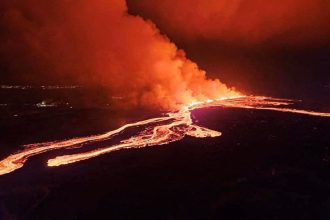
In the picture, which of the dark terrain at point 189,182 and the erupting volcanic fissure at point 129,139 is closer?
the dark terrain at point 189,182

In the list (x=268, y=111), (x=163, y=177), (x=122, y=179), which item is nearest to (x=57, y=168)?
(x=122, y=179)

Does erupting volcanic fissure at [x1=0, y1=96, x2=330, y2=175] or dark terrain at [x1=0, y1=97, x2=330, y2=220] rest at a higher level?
erupting volcanic fissure at [x1=0, y1=96, x2=330, y2=175]

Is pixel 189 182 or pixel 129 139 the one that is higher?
pixel 129 139

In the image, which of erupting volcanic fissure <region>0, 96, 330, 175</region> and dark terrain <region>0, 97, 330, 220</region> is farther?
erupting volcanic fissure <region>0, 96, 330, 175</region>

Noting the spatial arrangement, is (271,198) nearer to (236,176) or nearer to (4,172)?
(236,176)

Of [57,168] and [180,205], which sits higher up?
[57,168]

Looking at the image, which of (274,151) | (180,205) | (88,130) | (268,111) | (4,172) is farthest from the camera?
(268,111)

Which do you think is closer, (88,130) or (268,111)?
(88,130)

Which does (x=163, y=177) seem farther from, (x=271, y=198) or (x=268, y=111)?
(x=268, y=111)

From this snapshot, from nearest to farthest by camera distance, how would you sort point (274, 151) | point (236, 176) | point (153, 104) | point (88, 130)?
1. point (236, 176)
2. point (274, 151)
3. point (88, 130)
4. point (153, 104)

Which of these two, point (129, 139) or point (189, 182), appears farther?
point (129, 139)

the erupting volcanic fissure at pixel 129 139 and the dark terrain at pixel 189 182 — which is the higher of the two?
the erupting volcanic fissure at pixel 129 139
